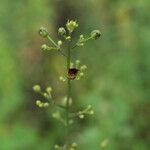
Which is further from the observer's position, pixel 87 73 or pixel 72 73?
pixel 87 73

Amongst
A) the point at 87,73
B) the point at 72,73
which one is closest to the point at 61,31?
the point at 72,73

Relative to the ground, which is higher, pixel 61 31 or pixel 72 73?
pixel 61 31

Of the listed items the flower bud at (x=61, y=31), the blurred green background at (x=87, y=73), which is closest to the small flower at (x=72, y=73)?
the flower bud at (x=61, y=31)

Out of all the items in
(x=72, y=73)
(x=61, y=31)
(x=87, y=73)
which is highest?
(x=87, y=73)

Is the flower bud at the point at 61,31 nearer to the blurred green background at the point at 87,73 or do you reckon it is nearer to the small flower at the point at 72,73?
the small flower at the point at 72,73

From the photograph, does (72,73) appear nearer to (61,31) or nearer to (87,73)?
(61,31)

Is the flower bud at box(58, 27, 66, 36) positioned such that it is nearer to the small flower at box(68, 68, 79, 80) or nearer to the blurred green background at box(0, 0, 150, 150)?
the small flower at box(68, 68, 79, 80)

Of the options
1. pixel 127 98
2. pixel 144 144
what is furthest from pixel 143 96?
pixel 144 144

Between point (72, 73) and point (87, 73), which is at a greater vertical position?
point (87, 73)
